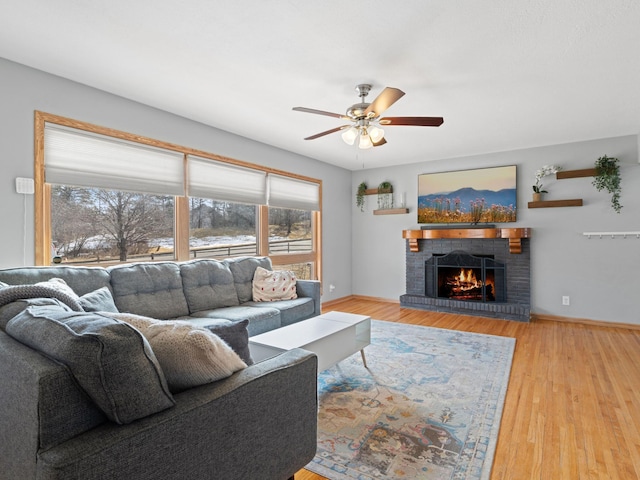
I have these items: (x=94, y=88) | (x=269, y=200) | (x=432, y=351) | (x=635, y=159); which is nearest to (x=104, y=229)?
(x=94, y=88)

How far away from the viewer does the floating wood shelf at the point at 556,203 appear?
15.1 ft

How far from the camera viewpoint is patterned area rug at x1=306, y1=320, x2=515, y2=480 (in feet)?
5.99

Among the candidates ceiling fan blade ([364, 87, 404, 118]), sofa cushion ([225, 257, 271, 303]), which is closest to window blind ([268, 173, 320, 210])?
sofa cushion ([225, 257, 271, 303])

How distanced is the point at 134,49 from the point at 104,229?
1.63 metres

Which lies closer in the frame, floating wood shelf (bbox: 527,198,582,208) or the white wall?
the white wall

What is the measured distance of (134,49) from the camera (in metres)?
2.38

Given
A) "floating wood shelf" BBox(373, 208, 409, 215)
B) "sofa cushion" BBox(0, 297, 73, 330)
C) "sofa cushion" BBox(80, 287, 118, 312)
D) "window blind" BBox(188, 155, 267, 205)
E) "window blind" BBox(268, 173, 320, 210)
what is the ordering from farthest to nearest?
"floating wood shelf" BBox(373, 208, 409, 215)
"window blind" BBox(268, 173, 320, 210)
"window blind" BBox(188, 155, 267, 205)
"sofa cushion" BBox(80, 287, 118, 312)
"sofa cushion" BBox(0, 297, 73, 330)

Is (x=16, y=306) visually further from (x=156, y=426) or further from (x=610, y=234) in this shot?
(x=610, y=234)

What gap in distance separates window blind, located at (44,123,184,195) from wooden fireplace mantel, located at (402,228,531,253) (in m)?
3.58

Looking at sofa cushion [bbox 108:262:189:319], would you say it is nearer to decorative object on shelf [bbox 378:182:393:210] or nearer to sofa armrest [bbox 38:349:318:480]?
sofa armrest [bbox 38:349:318:480]

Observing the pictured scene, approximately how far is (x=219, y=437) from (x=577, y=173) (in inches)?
208

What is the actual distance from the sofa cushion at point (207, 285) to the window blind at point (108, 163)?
0.86 meters

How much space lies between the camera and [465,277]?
545 cm

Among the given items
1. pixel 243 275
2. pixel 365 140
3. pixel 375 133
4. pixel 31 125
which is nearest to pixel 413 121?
pixel 375 133
